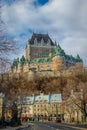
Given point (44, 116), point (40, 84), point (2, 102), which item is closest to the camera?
point (2, 102)

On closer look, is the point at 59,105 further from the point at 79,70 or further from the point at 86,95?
the point at 86,95

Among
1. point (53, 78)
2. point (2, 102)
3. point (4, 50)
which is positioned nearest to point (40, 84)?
point (53, 78)

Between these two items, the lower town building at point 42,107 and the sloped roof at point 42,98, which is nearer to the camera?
the lower town building at point 42,107

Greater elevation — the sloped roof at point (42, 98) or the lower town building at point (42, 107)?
the sloped roof at point (42, 98)

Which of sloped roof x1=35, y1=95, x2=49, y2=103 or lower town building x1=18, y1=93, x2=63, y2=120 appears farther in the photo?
sloped roof x1=35, y1=95, x2=49, y2=103

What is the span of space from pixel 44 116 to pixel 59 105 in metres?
8.45

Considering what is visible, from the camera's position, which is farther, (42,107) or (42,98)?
(42,98)

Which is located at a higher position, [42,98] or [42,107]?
[42,98]

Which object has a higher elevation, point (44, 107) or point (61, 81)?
point (61, 81)

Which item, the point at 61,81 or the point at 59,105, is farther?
the point at 61,81

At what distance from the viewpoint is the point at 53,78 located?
19912 centimetres

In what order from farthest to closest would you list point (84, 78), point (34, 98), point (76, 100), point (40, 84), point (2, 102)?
point (40, 84)
point (84, 78)
point (34, 98)
point (76, 100)
point (2, 102)

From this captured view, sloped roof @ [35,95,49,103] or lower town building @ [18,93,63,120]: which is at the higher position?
sloped roof @ [35,95,49,103]

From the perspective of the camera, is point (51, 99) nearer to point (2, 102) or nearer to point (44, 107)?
point (44, 107)
